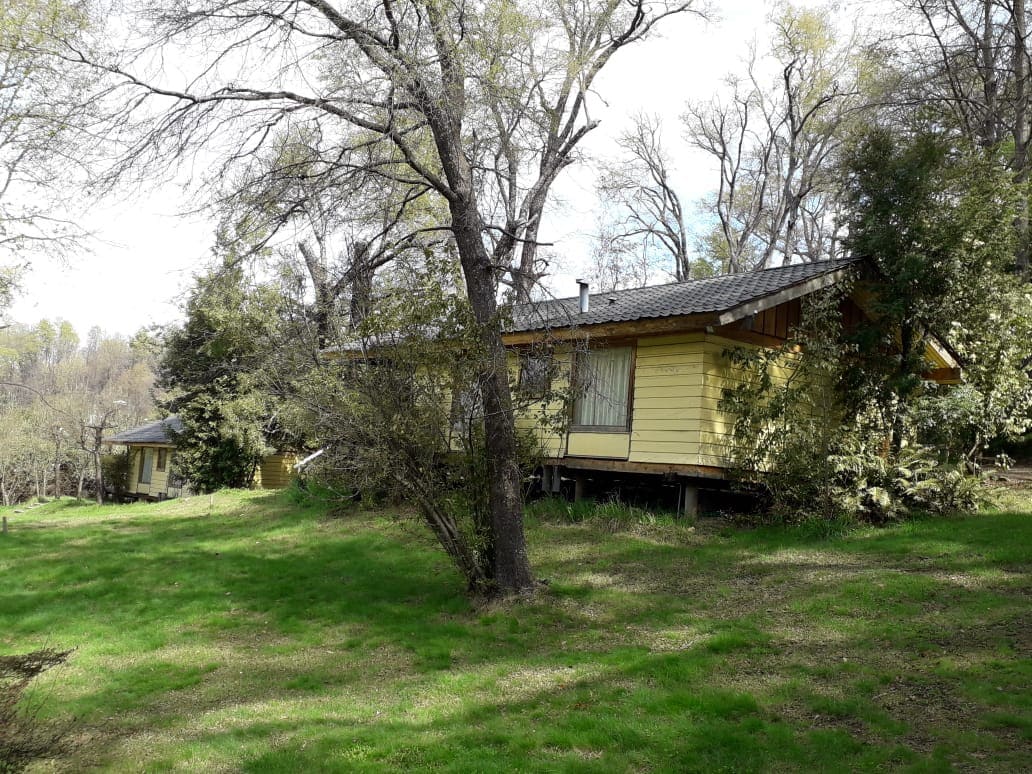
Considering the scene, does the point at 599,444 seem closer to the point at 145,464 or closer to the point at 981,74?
the point at 981,74

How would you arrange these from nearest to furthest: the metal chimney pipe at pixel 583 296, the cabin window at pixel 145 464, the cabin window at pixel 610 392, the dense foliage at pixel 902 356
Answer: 1. the dense foliage at pixel 902 356
2. the cabin window at pixel 610 392
3. the metal chimney pipe at pixel 583 296
4. the cabin window at pixel 145 464

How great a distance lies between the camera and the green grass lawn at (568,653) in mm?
4594

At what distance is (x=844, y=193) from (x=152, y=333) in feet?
68.8

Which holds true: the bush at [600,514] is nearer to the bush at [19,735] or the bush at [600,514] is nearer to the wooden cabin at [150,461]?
the bush at [19,735]

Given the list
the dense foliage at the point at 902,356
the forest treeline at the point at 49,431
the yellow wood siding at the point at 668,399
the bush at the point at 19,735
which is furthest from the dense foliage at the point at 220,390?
the bush at the point at 19,735

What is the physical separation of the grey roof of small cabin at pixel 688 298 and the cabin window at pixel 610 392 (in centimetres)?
66

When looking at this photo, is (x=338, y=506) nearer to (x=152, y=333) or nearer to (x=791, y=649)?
(x=791, y=649)

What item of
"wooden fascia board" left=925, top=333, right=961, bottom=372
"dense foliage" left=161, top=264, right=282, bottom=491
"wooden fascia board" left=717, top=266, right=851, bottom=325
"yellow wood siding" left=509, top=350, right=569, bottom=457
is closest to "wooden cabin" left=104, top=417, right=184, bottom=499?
"dense foliage" left=161, top=264, right=282, bottom=491

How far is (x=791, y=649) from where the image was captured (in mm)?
6051

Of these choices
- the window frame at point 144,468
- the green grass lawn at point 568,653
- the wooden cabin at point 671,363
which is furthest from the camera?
the window frame at point 144,468

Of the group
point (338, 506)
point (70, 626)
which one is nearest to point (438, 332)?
point (70, 626)

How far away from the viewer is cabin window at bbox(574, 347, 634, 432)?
39.8 ft

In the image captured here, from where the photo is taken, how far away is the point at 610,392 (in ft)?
40.5

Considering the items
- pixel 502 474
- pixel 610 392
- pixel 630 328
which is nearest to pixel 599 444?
pixel 610 392
